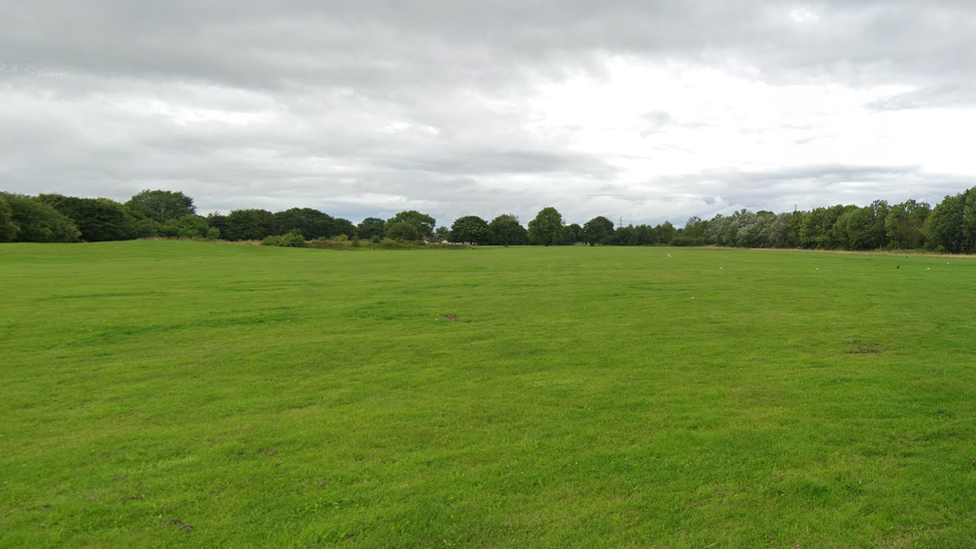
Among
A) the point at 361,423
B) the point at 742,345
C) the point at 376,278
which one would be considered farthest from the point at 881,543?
the point at 376,278

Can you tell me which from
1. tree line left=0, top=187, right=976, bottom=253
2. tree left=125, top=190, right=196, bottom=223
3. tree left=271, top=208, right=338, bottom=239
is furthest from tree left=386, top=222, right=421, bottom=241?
tree left=125, top=190, right=196, bottom=223

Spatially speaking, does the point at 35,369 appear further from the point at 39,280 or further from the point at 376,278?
the point at 39,280

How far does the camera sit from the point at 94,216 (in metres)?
82.1

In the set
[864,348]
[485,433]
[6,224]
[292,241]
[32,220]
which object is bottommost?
→ [485,433]

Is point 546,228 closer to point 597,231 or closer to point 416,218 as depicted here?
point 597,231

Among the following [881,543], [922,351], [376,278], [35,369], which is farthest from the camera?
[376,278]

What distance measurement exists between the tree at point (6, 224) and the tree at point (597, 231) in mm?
150627

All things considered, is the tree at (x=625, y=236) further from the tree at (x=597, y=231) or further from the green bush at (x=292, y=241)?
the green bush at (x=292, y=241)

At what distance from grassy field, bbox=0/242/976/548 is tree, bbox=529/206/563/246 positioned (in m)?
147

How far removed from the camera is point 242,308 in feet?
55.6

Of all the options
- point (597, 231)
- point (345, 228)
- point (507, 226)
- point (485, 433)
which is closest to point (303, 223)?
point (345, 228)

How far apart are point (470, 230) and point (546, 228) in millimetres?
26525

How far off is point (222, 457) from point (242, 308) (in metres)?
12.4

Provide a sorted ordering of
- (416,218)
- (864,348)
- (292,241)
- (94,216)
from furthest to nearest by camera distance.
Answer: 1. (416,218)
2. (292,241)
3. (94,216)
4. (864,348)
